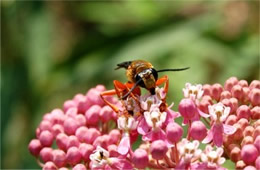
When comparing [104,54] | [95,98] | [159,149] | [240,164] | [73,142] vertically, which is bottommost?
[240,164]

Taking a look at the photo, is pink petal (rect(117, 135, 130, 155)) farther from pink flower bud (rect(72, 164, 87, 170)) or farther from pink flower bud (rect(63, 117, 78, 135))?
pink flower bud (rect(63, 117, 78, 135))

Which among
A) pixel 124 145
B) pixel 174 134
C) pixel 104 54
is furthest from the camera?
pixel 104 54

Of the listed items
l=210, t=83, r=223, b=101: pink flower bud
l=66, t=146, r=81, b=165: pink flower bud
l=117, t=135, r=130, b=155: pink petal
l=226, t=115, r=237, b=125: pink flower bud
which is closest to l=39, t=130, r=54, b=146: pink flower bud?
l=66, t=146, r=81, b=165: pink flower bud

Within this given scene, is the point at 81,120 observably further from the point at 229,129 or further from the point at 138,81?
the point at 229,129

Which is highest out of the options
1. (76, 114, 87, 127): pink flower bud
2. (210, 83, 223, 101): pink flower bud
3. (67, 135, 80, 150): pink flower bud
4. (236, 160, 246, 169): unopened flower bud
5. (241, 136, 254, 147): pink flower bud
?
(210, 83, 223, 101): pink flower bud

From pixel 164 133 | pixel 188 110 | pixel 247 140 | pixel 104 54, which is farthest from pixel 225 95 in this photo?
pixel 104 54

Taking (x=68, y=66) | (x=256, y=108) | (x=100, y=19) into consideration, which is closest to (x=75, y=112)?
(x=256, y=108)
